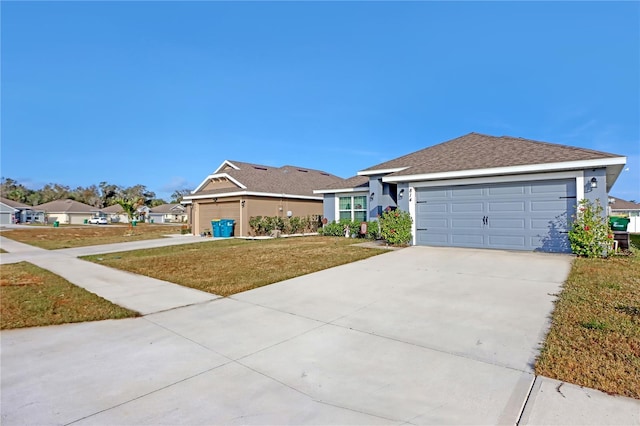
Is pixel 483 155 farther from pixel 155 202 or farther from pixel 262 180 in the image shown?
pixel 155 202

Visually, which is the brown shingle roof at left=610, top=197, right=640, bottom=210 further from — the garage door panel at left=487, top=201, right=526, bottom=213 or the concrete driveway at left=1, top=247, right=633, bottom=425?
the concrete driveway at left=1, top=247, right=633, bottom=425

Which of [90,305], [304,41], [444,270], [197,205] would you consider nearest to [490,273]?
[444,270]

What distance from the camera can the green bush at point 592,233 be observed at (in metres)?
8.69

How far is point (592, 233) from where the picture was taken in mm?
8688

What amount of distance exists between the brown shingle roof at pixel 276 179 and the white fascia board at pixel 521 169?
10.6 m

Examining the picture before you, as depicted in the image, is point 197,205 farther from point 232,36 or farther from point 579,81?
point 579,81

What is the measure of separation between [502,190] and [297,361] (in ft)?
31.6

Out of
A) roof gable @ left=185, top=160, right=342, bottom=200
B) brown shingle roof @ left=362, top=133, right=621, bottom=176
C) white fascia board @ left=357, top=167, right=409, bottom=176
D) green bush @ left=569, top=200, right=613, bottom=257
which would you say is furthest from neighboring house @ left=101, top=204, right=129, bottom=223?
green bush @ left=569, top=200, right=613, bottom=257

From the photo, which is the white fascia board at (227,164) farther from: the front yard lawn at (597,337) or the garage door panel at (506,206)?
the front yard lawn at (597,337)

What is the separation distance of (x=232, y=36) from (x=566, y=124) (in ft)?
66.8

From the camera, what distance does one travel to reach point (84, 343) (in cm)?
396

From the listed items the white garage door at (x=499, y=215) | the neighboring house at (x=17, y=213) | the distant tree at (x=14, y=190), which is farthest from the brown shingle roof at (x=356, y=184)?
the distant tree at (x=14, y=190)

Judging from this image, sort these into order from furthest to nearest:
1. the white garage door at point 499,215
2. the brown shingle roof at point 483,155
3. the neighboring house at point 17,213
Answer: the neighboring house at point 17,213
the brown shingle roof at point 483,155
the white garage door at point 499,215

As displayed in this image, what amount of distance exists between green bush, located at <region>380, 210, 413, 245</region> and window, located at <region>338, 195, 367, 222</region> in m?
4.92
